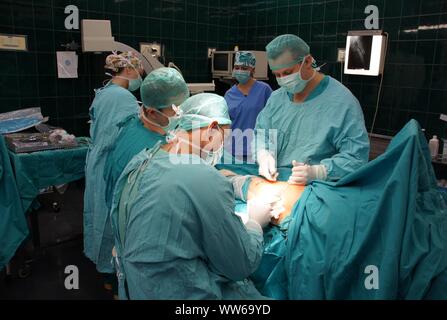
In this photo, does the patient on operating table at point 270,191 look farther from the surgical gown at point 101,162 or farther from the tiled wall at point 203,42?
the tiled wall at point 203,42

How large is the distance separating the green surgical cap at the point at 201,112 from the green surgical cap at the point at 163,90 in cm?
8

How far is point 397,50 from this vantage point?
3.77 metres

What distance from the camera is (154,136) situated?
1893mm

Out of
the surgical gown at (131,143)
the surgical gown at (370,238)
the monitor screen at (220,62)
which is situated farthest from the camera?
the monitor screen at (220,62)

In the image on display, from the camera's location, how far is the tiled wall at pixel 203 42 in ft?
11.8

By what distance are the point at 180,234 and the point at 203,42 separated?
429cm

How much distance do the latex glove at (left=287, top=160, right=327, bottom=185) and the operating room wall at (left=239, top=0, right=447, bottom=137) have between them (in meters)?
2.21

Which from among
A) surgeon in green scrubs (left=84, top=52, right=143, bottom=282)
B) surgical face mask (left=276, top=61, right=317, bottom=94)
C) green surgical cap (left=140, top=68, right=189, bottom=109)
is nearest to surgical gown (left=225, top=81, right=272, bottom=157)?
surgeon in green scrubs (left=84, top=52, right=143, bottom=282)

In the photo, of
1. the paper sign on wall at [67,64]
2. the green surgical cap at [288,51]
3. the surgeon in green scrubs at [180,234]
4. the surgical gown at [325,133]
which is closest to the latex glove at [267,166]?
the surgical gown at [325,133]

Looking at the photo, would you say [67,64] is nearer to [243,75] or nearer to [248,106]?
[243,75]

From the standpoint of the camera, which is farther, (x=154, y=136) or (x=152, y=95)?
(x=154, y=136)
